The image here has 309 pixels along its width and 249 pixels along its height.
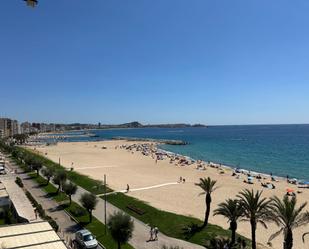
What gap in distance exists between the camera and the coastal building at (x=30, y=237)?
54.6 feet

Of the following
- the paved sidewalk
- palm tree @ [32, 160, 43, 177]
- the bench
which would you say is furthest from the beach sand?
the paved sidewalk

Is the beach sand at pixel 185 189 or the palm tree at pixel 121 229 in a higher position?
the palm tree at pixel 121 229

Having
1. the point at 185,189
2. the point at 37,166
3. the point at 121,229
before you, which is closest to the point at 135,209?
the point at 121,229

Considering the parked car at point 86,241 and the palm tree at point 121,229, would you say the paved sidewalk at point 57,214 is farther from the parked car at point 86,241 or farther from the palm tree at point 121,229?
the palm tree at point 121,229

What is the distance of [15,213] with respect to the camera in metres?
28.3

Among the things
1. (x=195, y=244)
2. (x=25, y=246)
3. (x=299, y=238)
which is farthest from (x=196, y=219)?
A: (x=25, y=246)

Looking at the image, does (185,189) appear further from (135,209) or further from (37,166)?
(37,166)

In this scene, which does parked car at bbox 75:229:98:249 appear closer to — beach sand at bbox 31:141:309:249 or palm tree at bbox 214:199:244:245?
palm tree at bbox 214:199:244:245

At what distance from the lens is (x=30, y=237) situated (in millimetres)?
17984

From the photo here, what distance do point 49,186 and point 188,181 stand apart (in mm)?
20934

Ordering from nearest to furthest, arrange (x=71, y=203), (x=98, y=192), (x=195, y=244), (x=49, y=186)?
(x=195, y=244) < (x=71, y=203) < (x=98, y=192) < (x=49, y=186)

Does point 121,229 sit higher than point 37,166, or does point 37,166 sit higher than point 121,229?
point 37,166

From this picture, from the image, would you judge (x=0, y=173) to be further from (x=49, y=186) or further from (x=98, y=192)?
(x=98, y=192)

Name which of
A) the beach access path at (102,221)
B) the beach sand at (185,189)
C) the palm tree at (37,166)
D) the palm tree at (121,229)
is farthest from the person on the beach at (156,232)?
the palm tree at (37,166)
